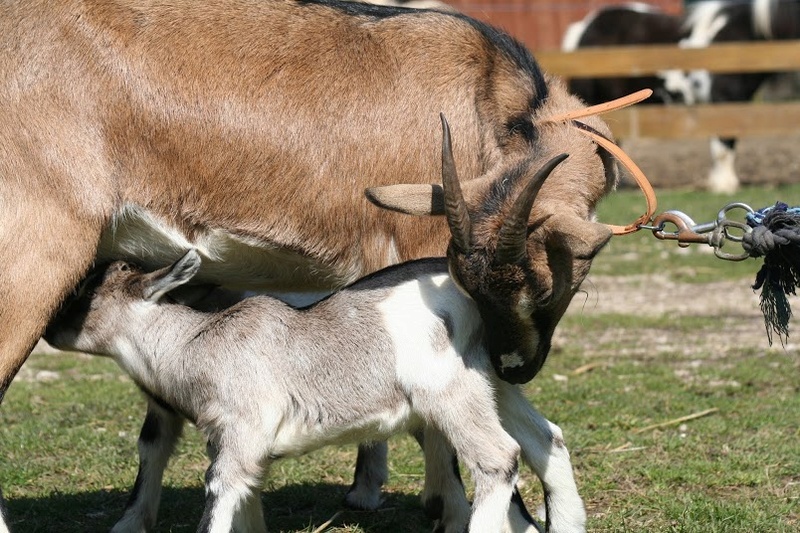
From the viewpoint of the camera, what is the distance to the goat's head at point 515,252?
13.6ft

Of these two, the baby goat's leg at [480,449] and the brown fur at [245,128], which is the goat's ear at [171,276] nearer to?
the brown fur at [245,128]

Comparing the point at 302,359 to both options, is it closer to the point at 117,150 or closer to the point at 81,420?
the point at 117,150

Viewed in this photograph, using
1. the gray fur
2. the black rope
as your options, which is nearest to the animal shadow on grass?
the gray fur

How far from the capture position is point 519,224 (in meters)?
4.11

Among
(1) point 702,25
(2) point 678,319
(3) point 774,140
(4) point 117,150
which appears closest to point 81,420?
(4) point 117,150

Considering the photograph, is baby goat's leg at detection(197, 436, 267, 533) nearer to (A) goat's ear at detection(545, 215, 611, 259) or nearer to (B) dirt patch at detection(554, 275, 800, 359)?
(A) goat's ear at detection(545, 215, 611, 259)

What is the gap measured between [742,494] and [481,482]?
1.54 meters

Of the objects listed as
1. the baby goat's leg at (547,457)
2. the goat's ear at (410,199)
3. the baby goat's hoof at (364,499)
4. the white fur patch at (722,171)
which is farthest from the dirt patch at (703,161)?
the goat's ear at (410,199)

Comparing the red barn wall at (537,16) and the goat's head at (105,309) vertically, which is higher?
the goat's head at (105,309)

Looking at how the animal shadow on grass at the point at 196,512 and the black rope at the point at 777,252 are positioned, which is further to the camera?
the animal shadow on grass at the point at 196,512

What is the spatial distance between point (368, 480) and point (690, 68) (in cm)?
1167

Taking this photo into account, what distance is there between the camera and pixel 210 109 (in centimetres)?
476

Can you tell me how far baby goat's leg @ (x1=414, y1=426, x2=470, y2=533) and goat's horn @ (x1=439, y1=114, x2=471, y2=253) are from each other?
3.35 ft

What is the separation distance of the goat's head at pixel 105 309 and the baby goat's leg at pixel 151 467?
35 cm
